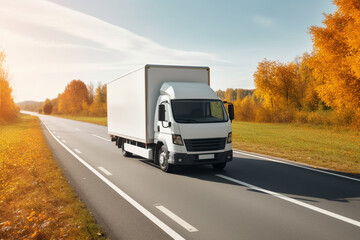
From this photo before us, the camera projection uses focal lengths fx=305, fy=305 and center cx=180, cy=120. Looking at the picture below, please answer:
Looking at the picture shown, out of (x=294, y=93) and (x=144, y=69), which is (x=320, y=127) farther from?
(x=144, y=69)

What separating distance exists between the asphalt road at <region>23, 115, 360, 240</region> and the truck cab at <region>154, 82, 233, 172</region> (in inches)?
20.3

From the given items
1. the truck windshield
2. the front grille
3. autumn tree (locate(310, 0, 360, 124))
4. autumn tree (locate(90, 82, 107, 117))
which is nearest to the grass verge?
the front grille

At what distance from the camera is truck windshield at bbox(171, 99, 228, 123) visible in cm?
891

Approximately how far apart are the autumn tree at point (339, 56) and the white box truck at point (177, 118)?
445 inches

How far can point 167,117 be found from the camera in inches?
353

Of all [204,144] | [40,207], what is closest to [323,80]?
[204,144]

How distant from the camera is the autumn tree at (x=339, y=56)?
1825cm

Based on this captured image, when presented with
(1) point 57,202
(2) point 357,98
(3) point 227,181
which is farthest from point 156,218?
(2) point 357,98

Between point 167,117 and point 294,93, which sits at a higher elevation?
point 294,93

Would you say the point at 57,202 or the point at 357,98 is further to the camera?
Answer: the point at 357,98

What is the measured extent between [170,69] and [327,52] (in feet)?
50.0

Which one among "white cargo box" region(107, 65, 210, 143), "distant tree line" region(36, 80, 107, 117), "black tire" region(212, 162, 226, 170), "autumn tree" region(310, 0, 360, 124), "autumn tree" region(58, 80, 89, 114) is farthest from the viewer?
"autumn tree" region(58, 80, 89, 114)

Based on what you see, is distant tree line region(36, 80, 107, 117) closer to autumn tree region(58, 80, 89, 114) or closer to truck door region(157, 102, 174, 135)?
autumn tree region(58, 80, 89, 114)

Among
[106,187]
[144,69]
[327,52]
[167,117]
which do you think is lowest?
[106,187]
